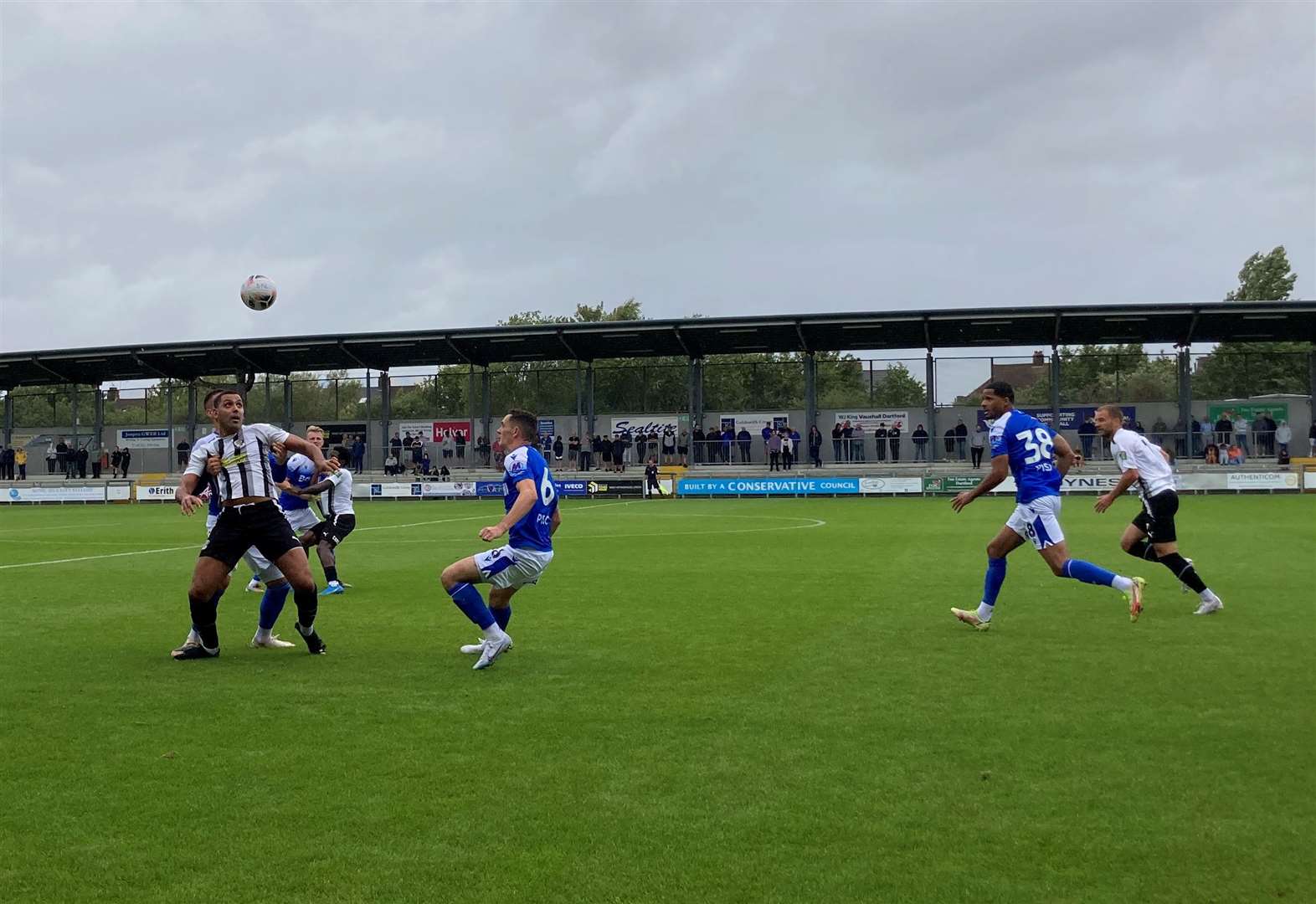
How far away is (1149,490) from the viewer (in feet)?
37.8

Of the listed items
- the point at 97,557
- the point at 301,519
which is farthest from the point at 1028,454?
the point at 97,557

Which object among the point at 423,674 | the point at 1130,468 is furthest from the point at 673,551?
the point at 423,674

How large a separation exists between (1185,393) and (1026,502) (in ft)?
131

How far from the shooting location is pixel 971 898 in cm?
381

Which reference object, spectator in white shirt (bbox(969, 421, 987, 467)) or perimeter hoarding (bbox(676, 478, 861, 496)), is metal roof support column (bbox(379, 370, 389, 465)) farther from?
spectator in white shirt (bbox(969, 421, 987, 467))

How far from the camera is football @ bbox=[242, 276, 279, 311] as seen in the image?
21.9 m

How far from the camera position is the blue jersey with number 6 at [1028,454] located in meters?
9.78

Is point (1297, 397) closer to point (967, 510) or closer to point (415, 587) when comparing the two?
point (967, 510)

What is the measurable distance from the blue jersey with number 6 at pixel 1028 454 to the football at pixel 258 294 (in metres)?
16.4

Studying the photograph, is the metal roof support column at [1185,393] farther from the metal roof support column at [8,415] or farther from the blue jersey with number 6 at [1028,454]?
the metal roof support column at [8,415]

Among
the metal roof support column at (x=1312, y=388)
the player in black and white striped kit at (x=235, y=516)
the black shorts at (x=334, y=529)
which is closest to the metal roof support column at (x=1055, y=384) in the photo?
the metal roof support column at (x=1312, y=388)

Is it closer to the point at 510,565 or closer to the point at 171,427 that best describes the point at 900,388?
the point at 171,427

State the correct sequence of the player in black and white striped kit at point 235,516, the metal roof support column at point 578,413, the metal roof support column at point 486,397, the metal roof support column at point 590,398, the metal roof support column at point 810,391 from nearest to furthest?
the player in black and white striped kit at point 235,516 < the metal roof support column at point 810,391 < the metal roof support column at point 578,413 < the metal roof support column at point 590,398 < the metal roof support column at point 486,397

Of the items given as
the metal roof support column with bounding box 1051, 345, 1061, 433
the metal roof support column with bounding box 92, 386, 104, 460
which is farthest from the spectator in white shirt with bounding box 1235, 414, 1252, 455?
the metal roof support column with bounding box 92, 386, 104, 460
